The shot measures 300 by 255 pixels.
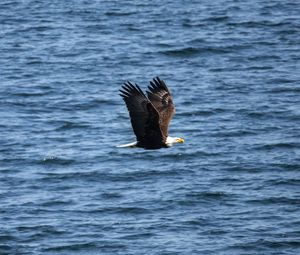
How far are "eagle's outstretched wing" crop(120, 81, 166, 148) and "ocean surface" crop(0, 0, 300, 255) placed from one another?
27.6 feet

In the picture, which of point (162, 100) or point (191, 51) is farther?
point (191, 51)

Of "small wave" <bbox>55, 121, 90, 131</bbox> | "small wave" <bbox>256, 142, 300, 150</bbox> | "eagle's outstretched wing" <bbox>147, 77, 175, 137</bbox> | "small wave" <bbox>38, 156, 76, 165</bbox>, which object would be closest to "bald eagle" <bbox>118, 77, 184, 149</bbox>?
"eagle's outstretched wing" <bbox>147, 77, 175, 137</bbox>

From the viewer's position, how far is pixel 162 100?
2369 centimetres

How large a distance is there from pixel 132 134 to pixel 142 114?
18952 millimetres

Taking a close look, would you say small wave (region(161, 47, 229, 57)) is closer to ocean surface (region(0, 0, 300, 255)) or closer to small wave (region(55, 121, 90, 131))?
ocean surface (region(0, 0, 300, 255))

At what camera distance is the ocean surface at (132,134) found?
105 feet

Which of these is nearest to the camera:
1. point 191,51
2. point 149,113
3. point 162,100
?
point 149,113

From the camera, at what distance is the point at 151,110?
2189 centimetres

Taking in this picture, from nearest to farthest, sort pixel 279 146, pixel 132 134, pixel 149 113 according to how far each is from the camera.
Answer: pixel 149 113 < pixel 279 146 < pixel 132 134

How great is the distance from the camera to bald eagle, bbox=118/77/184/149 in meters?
22.0

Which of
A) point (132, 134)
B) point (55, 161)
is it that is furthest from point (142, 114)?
point (132, 134)

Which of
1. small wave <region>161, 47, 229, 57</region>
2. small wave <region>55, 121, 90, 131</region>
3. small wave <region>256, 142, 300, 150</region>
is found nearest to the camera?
small wave <region>256, 142, 300, 150</region>

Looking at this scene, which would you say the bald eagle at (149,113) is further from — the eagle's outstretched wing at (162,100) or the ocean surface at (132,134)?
the ocean surface at (132,134)

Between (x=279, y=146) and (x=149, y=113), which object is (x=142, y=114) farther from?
(x=279, y=146)
